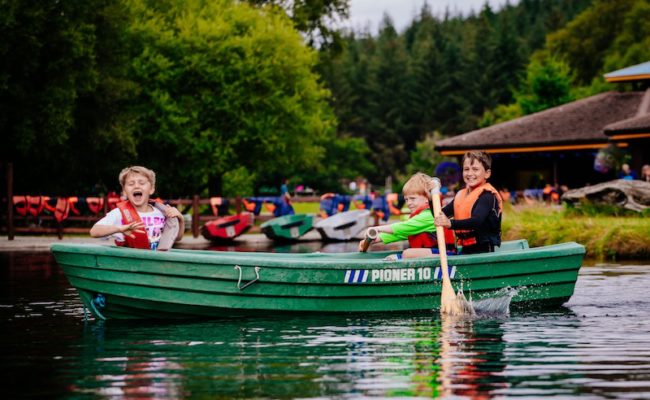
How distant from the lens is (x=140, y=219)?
12.3m

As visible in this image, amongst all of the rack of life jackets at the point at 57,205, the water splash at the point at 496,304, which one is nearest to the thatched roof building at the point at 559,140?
the rack of life jackets at the point at 57,205

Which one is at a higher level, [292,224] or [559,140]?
[559,140]

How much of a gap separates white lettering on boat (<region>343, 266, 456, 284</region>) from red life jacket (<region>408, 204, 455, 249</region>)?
0.78 meters

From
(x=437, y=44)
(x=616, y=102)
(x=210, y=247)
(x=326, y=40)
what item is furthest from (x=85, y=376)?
(x=437, y=44)

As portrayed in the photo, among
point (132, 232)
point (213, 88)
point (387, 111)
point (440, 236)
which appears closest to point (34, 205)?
point (213, 88)

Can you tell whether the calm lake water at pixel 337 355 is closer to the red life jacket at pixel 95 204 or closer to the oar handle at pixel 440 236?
the oar handle at pixel 440 236

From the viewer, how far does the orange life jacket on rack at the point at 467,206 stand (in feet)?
42.9

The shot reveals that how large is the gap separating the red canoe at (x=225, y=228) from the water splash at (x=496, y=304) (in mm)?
19838

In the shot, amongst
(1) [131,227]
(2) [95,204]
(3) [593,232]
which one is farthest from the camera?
(2) [95,204]

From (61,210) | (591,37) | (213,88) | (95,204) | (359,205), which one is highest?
(591,37)

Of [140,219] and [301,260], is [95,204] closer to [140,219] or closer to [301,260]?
[140,219]

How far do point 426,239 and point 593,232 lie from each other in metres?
11.5

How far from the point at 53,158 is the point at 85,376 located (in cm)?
3187

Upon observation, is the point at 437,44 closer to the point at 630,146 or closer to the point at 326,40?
the point at 326,40
